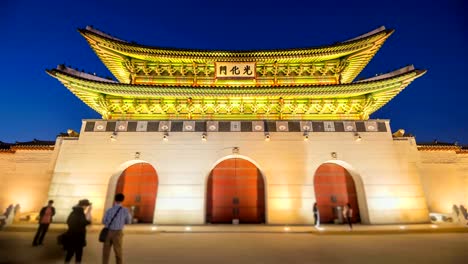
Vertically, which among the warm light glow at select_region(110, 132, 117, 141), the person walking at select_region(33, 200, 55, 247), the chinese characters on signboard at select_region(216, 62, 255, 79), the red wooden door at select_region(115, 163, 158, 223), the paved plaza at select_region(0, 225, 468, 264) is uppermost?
the chinese characters on signboard at select_region(216, 62, 255, 79)

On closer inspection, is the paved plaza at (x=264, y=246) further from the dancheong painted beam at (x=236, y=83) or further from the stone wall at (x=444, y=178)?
the dancheong painted beam at (x=236, y=83)

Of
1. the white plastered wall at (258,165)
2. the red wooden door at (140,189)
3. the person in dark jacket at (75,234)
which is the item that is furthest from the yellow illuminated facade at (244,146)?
the person in dark jacket at (75,234)

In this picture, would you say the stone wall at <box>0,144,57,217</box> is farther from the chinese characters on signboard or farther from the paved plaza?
the chinese characters on signboard

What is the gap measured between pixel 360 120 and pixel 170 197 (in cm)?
1253

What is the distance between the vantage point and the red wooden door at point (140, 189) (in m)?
12.5

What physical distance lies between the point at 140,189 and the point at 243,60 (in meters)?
10.8

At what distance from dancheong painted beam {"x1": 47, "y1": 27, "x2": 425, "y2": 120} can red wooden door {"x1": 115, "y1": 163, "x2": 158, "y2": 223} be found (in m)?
3.57

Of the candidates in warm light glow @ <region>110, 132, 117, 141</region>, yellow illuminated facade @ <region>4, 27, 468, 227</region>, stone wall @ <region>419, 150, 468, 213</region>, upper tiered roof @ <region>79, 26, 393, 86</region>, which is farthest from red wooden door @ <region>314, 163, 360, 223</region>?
warm light glow @ <region>110, 132, 117, 141</region>

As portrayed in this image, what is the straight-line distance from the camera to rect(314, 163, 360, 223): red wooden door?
1273 cm

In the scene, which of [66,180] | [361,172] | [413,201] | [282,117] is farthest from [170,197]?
[413,201]

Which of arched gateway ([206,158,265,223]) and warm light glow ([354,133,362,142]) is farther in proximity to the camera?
warm light glow ([354,133,362,142])

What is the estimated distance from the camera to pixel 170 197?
1188cm

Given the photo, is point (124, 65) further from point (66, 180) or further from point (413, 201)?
point (413, 201)

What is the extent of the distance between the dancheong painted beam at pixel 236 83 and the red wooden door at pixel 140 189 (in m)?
3.57
